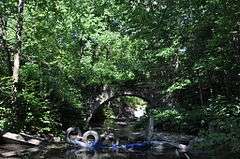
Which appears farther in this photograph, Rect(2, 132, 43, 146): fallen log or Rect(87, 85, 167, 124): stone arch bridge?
Rect(87, 85, 167, 124): stone arch bridge

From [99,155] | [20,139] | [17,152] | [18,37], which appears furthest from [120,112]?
[17,152]

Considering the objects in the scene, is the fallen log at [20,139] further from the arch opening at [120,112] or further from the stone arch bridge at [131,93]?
the arch opening at [120,112]

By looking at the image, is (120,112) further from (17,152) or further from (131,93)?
(17,152)

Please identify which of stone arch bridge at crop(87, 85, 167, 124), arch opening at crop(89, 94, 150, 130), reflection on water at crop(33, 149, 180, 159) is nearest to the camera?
reflection on water at crop(33, 149, 180, 159)

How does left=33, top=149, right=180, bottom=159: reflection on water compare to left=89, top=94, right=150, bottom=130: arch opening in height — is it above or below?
below

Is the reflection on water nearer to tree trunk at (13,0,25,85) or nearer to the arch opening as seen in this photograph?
tree trunk at (13,0,25,85)

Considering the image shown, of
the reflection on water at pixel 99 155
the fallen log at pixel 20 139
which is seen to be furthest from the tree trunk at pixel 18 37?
the reflection on water at pixel 99 155

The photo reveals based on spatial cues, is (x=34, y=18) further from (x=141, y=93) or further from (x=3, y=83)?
(x=141, y=93)

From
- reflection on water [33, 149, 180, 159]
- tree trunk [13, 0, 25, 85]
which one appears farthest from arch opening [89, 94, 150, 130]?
reflection on water [33, 149, 180, 159]

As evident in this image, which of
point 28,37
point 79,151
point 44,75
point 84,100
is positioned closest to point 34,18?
point 28,37

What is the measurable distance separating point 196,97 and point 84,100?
10531mm

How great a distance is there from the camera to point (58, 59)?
3031cm

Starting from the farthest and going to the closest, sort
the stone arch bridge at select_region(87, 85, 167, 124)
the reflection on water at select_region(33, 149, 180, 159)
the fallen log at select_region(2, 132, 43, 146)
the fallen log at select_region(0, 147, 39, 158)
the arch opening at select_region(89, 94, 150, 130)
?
the arch opening at select_region(89, 94, 150, 130), the stone arch bridge at select_region(87, 85, 167, 124), the fallen log at select_region(2, 132, 43, 146), the reflection on water at select_region(33, 149, 180, 159), the fallen log at select_region(0, 147, 39, 158)

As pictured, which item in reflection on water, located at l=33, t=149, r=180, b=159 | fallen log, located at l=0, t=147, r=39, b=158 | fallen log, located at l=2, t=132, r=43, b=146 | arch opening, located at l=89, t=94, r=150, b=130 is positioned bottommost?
reflection on water, located at l=33, t=149, r=180, b=159
